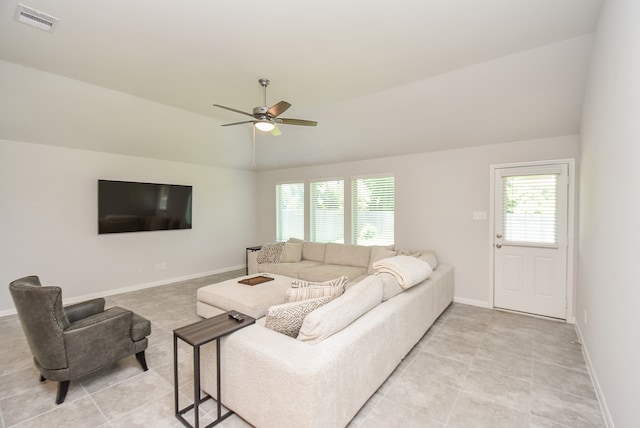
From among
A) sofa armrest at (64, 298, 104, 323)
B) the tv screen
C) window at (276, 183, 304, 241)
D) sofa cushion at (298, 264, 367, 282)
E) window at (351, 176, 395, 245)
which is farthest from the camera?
window at (276, 183, 304, 241)

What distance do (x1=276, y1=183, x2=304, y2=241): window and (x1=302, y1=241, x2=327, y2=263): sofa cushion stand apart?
788 millimetres

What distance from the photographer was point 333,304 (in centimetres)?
204

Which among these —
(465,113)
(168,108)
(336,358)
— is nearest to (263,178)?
(168,108)

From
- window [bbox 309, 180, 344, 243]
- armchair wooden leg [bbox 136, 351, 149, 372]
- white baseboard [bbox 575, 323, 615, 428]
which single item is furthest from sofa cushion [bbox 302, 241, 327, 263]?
white baseboard [bbox 575, 323, 615, 428]

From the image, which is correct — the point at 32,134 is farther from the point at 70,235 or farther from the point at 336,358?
the point at 336,358

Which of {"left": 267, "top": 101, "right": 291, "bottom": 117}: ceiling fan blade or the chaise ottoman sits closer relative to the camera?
{"left": 267, "top": 101, "right": 291, "bottom": 117}: ceiling fan blade

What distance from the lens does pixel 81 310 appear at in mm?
2707

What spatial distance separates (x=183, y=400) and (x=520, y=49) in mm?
4266

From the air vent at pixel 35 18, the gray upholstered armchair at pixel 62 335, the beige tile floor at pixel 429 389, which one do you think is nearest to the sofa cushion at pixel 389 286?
the beige tile floor at pixel 429 389

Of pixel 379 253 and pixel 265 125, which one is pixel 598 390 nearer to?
pixel 379 253

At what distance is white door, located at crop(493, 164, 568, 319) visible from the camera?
3.78 m

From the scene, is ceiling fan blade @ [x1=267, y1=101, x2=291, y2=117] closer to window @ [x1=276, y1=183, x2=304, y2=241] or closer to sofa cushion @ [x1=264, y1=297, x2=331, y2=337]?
sofa cushion @ [x1=264, y1=297, x2=331, y2=337]

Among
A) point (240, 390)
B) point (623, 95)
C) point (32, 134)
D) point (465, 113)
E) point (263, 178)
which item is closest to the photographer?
point (623, 95)

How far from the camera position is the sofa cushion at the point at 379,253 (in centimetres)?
459
